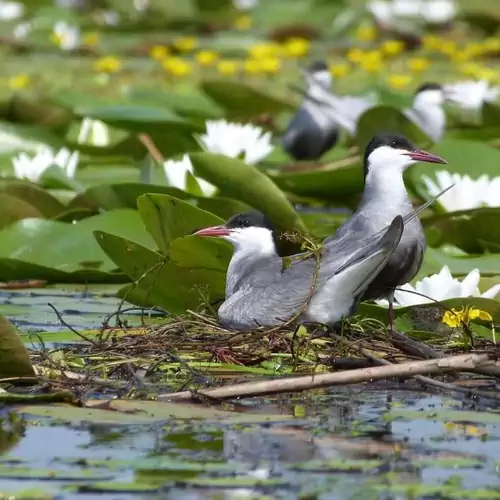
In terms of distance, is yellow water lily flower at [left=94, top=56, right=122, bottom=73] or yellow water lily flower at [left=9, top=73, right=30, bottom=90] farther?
yellow water lily flower at [left=94, top=56, right=122, bottom=73]

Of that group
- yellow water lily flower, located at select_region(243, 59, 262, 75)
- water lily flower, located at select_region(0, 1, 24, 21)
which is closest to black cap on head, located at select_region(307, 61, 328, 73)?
yellow water lily flower, located at select_region(243, 59, 262, 75)

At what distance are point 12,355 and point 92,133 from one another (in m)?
4.69

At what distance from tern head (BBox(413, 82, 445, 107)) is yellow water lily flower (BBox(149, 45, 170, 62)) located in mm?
4386

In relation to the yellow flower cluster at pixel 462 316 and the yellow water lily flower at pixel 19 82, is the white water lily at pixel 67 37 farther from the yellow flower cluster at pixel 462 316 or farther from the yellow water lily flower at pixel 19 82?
the yellow flower cluster at pixel 462 316

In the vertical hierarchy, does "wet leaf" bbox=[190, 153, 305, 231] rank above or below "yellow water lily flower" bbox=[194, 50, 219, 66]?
below

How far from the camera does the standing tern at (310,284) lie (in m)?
4.82

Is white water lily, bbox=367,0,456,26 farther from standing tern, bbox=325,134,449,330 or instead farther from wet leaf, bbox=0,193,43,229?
standing tern, bbox=325,134,449,330

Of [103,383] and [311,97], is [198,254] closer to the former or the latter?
[103,383]

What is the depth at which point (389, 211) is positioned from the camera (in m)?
5.56

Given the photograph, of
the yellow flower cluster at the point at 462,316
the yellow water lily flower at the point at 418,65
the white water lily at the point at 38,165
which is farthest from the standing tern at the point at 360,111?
the yellow water lily flower at the point at 418,65

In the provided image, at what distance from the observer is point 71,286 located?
20.4ft

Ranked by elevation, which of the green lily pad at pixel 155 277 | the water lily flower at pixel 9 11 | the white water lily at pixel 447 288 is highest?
the water lily flower at pixel 9 11

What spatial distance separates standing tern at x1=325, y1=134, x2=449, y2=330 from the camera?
17.0 feet

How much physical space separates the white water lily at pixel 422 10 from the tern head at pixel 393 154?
1108cm
